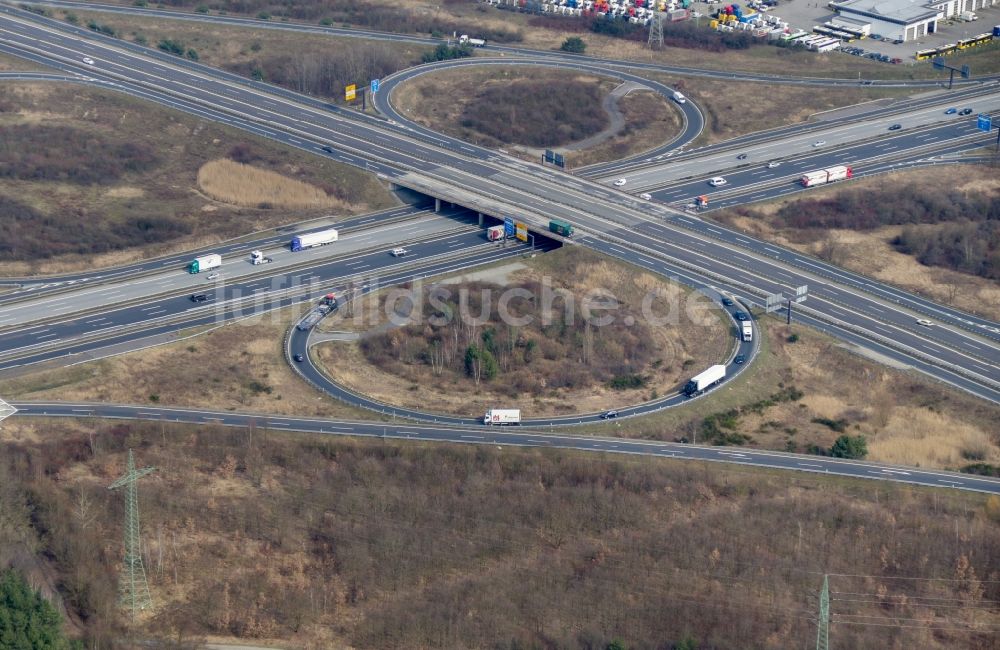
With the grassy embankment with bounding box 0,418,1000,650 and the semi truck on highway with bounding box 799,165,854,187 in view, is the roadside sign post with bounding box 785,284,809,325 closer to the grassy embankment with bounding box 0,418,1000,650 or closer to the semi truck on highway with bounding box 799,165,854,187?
the semi truck on highway with bounding box 799,165,854,187

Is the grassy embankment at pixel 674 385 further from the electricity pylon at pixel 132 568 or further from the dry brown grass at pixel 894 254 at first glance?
the electricity pylon at pixel 132 568

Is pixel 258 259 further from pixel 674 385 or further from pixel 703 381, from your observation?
pixel 703 381

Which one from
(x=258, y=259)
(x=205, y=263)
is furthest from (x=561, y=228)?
(x=205, y=263)

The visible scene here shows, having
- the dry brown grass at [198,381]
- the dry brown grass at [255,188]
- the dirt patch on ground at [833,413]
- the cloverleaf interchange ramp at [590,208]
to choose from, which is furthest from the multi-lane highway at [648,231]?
the dry brown grass at [198,381]

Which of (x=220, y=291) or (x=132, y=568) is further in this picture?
(x=220, y=291)

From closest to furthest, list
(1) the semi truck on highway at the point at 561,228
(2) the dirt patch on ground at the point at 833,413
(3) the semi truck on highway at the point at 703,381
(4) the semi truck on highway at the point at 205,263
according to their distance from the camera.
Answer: (2) the dirt patch on ground at the point at 833,413
(3) the semi truck on highway at the point at 703,381
(4) the semi truck on highway at the point at 205,263
(1) the semi truck on highway at the point at 561,228

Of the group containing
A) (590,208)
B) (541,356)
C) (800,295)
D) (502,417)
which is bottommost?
(502,417)
